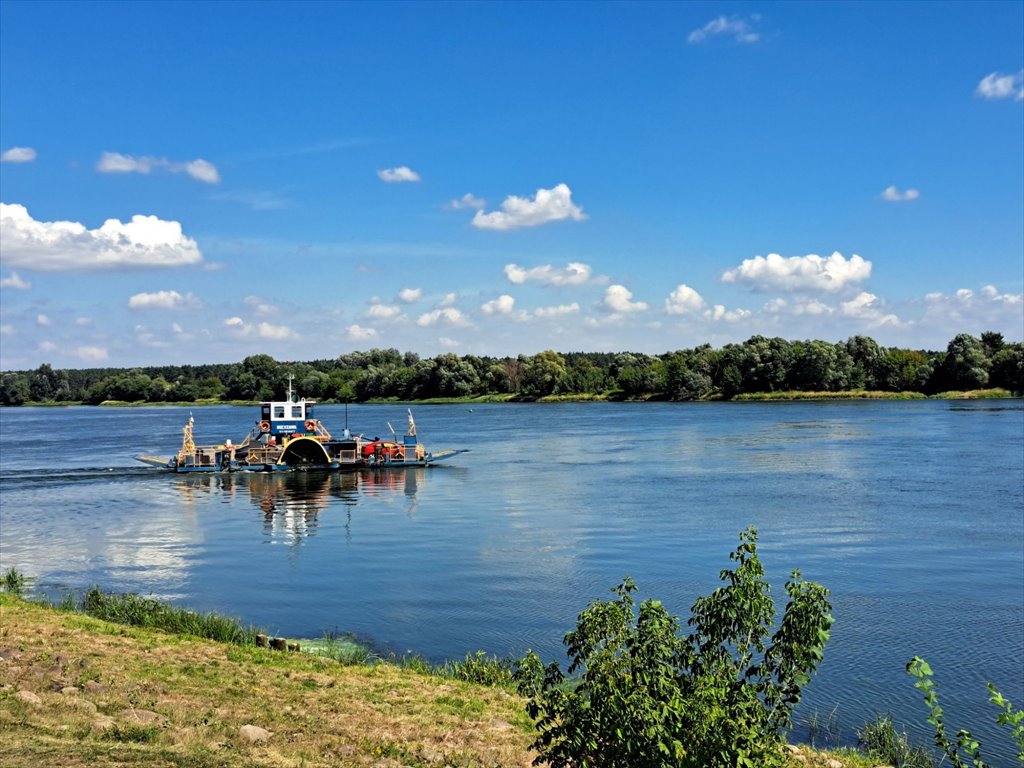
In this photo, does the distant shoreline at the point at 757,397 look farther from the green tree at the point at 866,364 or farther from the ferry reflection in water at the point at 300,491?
the ferry reflection in water at the point at 300,491

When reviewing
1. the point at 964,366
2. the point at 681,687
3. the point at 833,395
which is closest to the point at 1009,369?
the point at 964,366

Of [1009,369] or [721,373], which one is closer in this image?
[1009,369]

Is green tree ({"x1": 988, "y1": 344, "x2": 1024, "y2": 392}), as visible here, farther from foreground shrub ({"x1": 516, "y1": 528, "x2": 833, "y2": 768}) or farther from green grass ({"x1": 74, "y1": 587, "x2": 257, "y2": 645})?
foreground shrub ({"x1": 516, "y1": 528, "x2": 833, "y2": 768})

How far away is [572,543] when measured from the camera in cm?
3316

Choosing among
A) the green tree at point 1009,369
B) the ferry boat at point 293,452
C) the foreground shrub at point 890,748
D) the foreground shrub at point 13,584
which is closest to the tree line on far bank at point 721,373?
the green tree at point 1009,369

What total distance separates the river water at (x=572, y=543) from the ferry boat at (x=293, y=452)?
1.91 metres

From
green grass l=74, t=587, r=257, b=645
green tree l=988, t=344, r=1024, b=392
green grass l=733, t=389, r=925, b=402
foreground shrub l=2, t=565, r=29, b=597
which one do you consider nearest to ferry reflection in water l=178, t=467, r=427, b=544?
foreground shrub l=2, t=565, r=29, b=597

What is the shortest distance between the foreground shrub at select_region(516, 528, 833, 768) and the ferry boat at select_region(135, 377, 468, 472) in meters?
55.8

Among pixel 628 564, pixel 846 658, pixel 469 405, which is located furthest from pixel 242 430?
pixel 846 658

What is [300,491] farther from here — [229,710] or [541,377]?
[541,377]

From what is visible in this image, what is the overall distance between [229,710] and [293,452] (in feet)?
172

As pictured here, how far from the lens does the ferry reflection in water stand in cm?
4069

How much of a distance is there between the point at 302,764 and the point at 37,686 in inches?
194

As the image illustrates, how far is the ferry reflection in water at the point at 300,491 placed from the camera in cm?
4069
